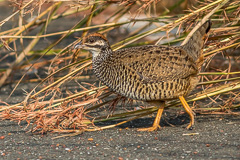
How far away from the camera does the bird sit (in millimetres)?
4773

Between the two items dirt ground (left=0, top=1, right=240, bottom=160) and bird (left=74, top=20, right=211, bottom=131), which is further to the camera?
bird (left=74, top=20, right=211, bottom=131)

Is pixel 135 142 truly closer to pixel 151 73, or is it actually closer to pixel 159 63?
pixel 151 73

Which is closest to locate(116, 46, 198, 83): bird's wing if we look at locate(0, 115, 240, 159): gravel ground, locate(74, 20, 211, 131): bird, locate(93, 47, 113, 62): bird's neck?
locate(74, 20, 211, 131): bird

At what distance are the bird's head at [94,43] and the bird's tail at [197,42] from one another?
0.96 m

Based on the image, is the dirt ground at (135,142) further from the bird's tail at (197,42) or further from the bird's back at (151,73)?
the bird's tail at (197,42)

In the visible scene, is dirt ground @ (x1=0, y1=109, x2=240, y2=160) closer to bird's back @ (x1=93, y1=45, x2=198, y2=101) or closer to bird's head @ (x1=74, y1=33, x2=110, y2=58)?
bird's back @ (x1=93, y1=45, x2=198, y2=101)

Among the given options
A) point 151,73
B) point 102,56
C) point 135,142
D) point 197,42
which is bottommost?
point 135,142

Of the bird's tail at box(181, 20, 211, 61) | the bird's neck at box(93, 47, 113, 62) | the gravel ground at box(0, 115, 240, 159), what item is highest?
the bird's tail at box(181, 20, 211, 61)

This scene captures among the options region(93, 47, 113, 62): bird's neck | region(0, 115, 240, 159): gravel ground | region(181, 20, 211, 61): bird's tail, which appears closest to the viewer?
region(0, 115, 240, 159): gravel ground

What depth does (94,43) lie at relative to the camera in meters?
4.99

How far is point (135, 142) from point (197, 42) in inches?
53.5

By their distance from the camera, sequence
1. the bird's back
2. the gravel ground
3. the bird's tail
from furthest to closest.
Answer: the bird's tail → the bird's back → the gravel ground

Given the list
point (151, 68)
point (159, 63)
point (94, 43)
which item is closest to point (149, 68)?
point (151, 68)

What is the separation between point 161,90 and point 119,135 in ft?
2.23
